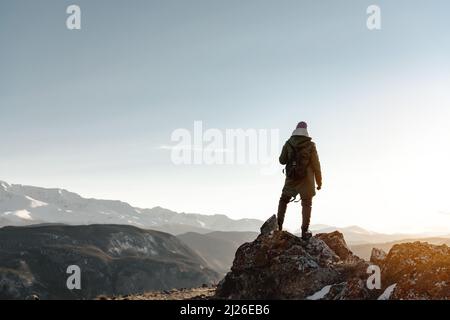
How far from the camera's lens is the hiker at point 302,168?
15844 mm

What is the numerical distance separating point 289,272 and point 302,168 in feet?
12.5

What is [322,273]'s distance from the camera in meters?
15.1

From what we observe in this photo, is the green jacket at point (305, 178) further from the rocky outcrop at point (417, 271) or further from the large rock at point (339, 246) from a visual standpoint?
the large rock at point (339, 246)

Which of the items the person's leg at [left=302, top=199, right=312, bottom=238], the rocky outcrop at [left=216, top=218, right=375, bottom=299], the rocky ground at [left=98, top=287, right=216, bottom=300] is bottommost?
the rocky ground at [left=98, top=287, right=216, bottom=300]

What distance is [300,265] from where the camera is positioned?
15.4 metres

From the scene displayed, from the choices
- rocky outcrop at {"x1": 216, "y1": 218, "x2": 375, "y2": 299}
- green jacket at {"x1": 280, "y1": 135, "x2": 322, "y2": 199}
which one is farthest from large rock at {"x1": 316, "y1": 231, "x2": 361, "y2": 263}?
green jacket at {"x1": 280, "y1": 135, "x2": 322, "y2": 199}

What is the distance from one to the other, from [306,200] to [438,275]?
5.26 meters

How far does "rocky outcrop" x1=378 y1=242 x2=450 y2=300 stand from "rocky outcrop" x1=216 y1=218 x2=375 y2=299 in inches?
34.4

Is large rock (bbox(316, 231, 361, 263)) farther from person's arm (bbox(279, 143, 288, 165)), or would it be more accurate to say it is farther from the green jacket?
person's arm (bbox(279, 143, 288, 165))

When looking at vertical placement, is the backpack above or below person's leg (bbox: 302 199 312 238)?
above

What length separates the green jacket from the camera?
52.1ft

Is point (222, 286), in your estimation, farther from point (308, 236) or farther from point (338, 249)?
point (338, 249)

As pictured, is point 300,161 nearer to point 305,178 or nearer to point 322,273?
point 305,178

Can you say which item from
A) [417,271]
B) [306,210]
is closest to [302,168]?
[306,210]
